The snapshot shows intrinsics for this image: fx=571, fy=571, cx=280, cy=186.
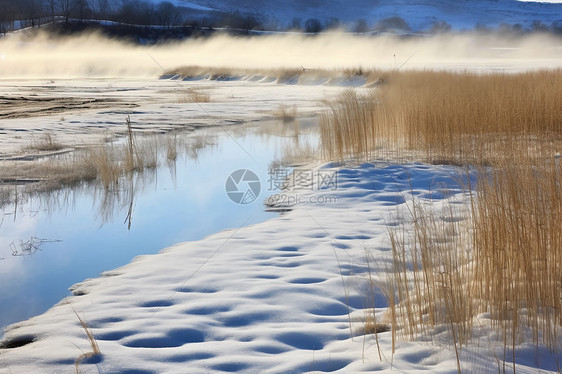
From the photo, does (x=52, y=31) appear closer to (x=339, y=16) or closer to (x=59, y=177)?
(x=59, y=177)

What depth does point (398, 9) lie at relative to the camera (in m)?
116

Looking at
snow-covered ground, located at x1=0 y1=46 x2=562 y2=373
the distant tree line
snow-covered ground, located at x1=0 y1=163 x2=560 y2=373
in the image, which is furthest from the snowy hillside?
snow-covered ground, located at x1=0 y1=163 x2=560 y2=373

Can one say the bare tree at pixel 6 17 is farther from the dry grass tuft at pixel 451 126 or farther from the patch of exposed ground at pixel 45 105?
the dry grass tuft at pixel 451 126

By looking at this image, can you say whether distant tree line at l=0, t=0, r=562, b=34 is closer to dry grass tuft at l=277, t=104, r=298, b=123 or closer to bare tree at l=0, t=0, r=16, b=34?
bare tree at l=0, t=0, r=16, b=34

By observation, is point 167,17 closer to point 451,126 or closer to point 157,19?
point 157,19

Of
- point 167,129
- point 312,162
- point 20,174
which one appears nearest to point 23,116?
point 167,129

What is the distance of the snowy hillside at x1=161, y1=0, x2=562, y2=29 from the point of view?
100438 mm

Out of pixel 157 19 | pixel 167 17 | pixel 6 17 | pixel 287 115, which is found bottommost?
pixel 287 115

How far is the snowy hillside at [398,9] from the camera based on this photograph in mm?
100438

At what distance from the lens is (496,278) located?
8.39 ft

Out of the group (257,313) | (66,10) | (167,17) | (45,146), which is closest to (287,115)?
(45,146)

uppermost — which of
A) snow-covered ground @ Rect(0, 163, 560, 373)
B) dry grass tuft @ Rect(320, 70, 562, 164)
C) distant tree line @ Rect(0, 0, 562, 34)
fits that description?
distant tree line @ Rect(0, 0, 562, 34)

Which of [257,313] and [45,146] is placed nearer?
[257,313]

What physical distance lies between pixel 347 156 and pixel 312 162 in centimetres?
63
